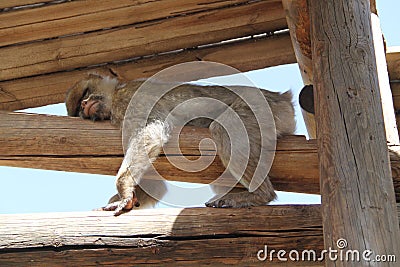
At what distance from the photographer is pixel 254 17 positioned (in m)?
5.16

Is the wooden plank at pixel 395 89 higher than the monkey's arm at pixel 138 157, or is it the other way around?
the wooden plank at pixel 395 89

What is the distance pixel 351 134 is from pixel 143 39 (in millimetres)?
2242

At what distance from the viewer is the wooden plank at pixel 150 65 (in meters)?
5.37

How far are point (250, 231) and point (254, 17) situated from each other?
1.81m

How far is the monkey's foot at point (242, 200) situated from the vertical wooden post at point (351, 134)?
0.82m

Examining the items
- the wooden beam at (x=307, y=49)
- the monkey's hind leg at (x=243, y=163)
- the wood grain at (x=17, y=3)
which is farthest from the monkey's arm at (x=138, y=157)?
the wood grain at (x=17, y=3)

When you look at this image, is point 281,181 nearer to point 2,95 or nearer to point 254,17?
point 254,17

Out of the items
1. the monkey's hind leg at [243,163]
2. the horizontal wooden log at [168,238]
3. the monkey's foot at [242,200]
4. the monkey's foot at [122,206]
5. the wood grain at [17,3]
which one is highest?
the wood grain at [17,3]

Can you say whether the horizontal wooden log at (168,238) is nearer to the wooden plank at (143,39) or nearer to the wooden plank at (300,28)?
the wooden plank at (300,28)

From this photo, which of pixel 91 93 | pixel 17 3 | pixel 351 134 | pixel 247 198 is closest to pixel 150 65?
pixel 91 93

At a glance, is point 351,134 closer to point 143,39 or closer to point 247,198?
point 247,198

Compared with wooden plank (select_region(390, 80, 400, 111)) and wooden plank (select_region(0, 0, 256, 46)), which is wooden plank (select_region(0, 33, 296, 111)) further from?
wooden plank (select_region(390, 80, 400, 111))

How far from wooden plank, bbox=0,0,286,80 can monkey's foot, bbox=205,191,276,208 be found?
55.0 inches

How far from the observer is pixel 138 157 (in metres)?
4.84
